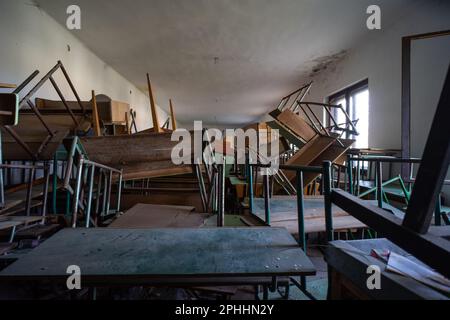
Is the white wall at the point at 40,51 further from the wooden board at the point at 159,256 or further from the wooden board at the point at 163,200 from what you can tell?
the wooden board at the point at 159,256

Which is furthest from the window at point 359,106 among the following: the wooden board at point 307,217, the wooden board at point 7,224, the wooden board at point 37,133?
the wooden board at point 7,224

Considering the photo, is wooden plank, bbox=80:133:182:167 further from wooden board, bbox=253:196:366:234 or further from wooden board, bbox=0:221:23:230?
wooden board, bbox=253:196:366:234

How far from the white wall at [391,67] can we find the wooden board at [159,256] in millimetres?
3331

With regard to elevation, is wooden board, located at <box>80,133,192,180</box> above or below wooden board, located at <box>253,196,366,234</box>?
above

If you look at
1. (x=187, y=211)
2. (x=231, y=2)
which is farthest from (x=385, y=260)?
(x=231, y=2)

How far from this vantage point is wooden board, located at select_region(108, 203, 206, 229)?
185 centimetres

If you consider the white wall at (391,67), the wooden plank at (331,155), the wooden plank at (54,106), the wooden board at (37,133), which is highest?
the white wall at (391,67)

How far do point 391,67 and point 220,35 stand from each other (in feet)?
9.59

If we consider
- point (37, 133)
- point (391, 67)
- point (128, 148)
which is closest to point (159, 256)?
point (128, 148)

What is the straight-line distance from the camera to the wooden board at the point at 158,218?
185 centimetres

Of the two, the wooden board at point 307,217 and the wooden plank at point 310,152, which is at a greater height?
the wooden plank at point 310,152

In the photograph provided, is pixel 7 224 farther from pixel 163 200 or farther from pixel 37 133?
pixel 163 200

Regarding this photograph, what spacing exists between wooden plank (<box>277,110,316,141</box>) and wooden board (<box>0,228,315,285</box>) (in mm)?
2351

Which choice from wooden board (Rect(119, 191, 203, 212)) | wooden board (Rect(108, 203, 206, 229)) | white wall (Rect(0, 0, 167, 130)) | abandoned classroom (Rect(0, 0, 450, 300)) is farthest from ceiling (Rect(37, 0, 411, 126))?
wooden board (Rect(108, 203, 206, 229))
